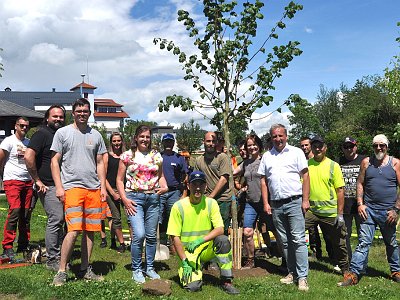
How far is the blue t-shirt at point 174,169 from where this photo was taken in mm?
7355

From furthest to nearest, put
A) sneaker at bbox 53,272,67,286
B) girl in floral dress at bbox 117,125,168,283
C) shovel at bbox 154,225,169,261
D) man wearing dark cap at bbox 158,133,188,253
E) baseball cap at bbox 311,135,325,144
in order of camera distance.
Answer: man wearing dark cap at bbox 158,133,188,253 < shovel at bbox 154,225,169,261 < baseball cap at bbox 311,135,325,144 < girl in floral dress at bbox 117,125,168,283 < sneaker at bbox 53,272,67,286

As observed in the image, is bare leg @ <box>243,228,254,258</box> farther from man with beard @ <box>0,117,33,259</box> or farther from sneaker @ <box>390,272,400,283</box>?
man with beard @ <box>0,117,33,259</box>

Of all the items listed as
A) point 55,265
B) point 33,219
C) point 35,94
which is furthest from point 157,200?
point 35,94

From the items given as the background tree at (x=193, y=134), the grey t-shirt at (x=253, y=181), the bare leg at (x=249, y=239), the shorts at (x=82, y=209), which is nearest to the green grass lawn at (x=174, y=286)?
the bare leg at (x=249, y=239)

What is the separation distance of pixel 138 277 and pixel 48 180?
1836mm

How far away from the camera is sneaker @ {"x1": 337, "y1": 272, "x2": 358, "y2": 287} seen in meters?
5.74

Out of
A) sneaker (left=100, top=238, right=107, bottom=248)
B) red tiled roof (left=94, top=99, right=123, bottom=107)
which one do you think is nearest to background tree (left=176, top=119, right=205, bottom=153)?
sneaker (left=100, top=238, right=107, bottom=248)

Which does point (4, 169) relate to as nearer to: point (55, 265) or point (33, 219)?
point (55, 265)

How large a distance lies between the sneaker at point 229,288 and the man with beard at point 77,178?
5.92 feet

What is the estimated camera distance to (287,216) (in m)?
5.73

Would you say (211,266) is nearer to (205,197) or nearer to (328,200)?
(205,197)

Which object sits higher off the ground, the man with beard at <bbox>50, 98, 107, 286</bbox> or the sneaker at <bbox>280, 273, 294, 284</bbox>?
the man with beard at <bbox>50, 98, 107, 286</bbox>

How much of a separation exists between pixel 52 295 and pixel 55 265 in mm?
1158

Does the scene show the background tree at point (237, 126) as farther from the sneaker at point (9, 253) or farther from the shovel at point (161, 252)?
the sneaker at point (9, 253)
